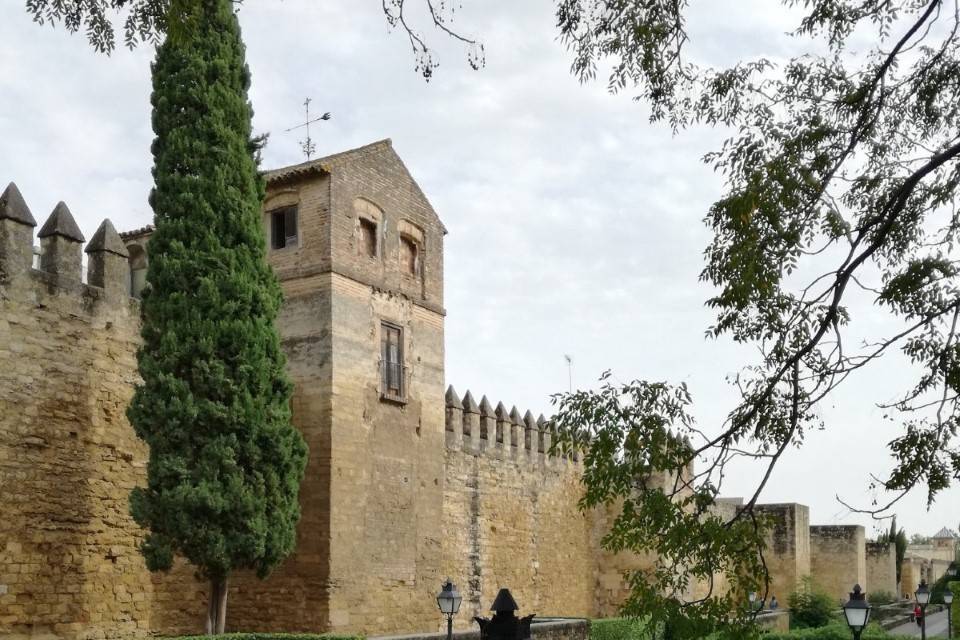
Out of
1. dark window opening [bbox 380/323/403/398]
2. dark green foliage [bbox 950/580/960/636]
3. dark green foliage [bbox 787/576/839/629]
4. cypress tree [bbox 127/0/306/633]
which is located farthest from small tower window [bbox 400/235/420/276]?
dark green foliage [bbox 787/576/839/629]

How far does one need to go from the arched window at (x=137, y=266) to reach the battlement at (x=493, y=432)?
5.87 meters

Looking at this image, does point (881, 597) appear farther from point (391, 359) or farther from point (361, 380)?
point (361, 380)

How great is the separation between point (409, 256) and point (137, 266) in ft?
13.1

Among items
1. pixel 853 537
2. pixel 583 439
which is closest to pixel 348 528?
pixel 583 439

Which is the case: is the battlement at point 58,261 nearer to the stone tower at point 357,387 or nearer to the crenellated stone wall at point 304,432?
the crenellated stone wall at point 304,432

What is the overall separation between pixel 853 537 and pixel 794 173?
31.4m

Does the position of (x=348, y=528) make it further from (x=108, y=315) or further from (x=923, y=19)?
(x=923, y=19)

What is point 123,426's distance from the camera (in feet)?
46.6

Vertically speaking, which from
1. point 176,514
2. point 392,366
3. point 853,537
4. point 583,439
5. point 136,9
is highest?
point 136,9

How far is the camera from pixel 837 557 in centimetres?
3800

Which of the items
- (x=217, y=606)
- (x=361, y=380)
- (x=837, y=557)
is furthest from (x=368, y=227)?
(x=837, y=557)

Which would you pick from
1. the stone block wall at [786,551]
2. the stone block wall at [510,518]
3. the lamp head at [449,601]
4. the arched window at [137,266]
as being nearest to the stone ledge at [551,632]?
the lamp head at [449,601]

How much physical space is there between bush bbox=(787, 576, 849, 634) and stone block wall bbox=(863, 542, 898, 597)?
15.6 metres

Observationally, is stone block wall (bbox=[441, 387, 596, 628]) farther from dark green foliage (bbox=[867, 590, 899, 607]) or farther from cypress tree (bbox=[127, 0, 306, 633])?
dark green foliage (bbox=[867, 590, 899, 607])
